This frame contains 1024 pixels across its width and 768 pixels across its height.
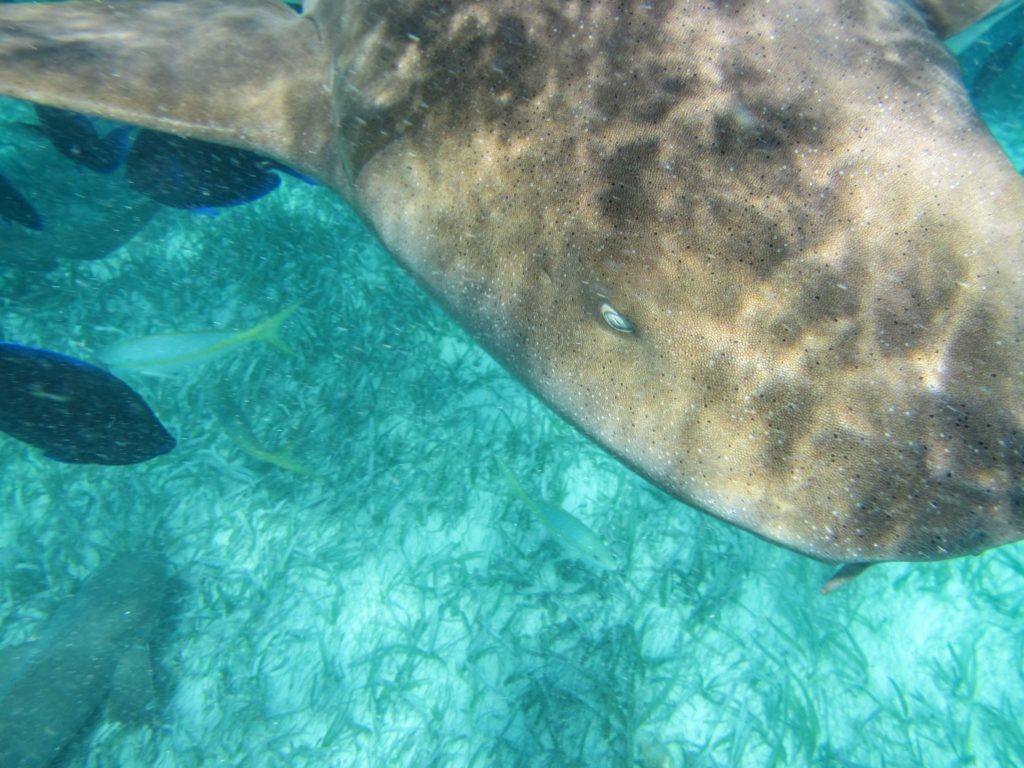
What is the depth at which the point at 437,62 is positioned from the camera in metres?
2.46

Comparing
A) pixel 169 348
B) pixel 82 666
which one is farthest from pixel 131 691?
pixel 169 348

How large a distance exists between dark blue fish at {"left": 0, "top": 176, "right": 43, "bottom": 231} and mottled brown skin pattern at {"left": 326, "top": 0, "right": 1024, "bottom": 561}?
182 inches

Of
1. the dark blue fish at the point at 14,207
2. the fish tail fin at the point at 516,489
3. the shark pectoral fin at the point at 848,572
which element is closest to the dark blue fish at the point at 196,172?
the dark blue fish at the point at 14,207

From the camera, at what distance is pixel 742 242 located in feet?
6.26

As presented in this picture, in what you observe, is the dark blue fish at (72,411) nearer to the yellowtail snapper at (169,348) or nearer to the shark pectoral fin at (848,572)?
the yellowtail snapper at (169,348)

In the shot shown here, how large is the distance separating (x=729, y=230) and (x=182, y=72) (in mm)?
2899

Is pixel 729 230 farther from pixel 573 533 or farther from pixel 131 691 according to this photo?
pixel 131 691

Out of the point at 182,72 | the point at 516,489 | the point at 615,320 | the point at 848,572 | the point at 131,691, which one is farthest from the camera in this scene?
the point at 131,691

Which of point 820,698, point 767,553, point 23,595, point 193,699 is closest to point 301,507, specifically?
point 193,699

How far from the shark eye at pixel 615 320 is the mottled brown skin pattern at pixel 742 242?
24mm

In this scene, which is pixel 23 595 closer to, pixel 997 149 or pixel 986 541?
pixel 986 541

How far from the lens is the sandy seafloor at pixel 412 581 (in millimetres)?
4617

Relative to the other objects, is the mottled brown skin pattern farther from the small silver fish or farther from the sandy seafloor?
the sandy seafloor

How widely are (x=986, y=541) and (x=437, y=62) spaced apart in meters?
2.64
